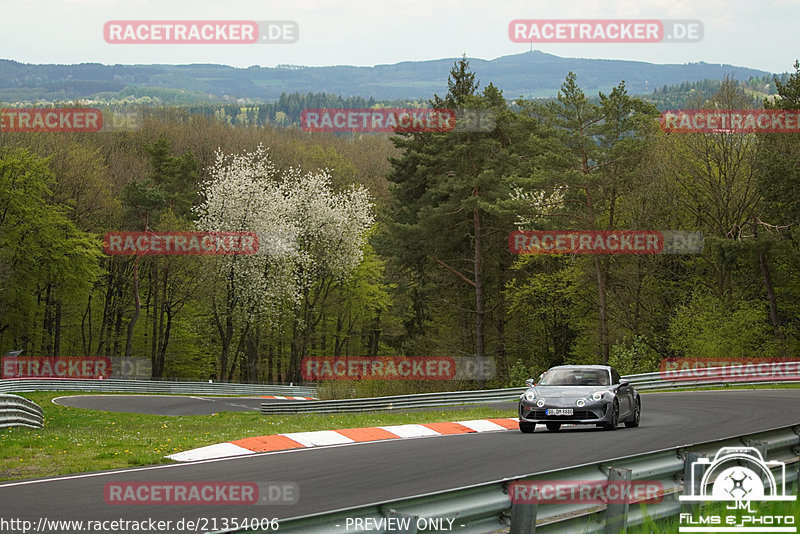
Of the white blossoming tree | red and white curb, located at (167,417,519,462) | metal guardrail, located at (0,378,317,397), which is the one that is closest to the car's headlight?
red and white curb, located at (167,417,519,462)

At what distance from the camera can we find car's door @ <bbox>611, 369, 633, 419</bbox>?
17953 mm

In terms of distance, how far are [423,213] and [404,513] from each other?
43.7 metres

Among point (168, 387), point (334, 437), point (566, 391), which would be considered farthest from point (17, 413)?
point (168, 387)

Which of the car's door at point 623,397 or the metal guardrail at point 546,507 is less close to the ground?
the metal guardrail at point 546,507

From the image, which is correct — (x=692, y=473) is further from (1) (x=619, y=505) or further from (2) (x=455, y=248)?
(2) (x=455, y=248)

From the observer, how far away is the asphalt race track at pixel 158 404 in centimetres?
3956

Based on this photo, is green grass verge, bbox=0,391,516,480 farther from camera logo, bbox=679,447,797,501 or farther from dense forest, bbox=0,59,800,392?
dense forest, bbox=0,59,800,392

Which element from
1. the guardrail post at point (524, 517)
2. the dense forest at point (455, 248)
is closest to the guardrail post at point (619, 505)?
the guardrail post at point (524, 517)

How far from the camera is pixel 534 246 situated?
47.4 metres

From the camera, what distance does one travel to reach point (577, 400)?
17.3m

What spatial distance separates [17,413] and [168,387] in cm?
3600

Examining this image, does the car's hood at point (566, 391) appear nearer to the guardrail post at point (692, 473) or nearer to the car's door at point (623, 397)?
the car's door at point (623, 397)

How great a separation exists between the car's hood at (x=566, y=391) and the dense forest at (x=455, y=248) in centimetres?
2320

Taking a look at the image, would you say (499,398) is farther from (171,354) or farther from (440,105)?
(171,354)
